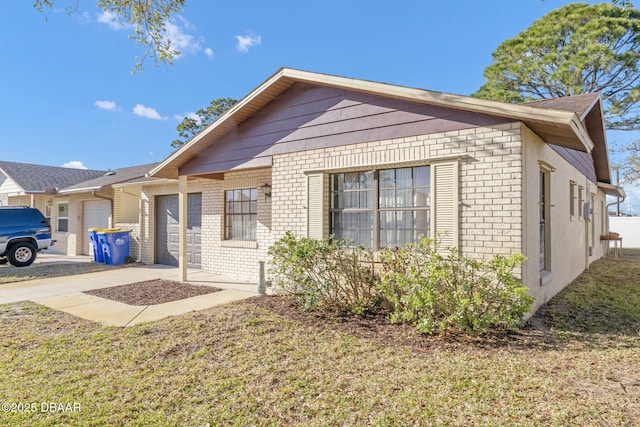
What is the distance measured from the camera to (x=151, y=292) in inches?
303

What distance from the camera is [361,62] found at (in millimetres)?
16453

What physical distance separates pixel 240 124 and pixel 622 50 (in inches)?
688

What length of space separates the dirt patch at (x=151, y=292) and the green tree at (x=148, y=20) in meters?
4.26

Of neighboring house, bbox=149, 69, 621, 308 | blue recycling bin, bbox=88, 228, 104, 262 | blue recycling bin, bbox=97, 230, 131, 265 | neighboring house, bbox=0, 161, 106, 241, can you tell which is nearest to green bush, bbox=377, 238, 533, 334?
neighboring house, bbox=149, 69, 621, 308

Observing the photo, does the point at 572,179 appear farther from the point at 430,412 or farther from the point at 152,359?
the point at 152,359

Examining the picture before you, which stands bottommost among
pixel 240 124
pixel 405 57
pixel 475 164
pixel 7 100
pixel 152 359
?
pixel 152 359

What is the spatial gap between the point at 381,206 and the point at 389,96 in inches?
71.8

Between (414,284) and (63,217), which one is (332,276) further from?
(63,217)

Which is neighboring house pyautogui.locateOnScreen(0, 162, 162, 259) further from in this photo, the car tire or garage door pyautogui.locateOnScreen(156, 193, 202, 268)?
the car tire

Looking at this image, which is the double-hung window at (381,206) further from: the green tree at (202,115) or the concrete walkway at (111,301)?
the green tree at (202,115)

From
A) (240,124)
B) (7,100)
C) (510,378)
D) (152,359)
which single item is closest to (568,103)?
(510,378)

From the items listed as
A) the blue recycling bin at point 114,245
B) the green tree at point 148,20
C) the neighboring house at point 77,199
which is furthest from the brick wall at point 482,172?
the blue recycling bin at point 114,245

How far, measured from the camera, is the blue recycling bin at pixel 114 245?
12.2 m

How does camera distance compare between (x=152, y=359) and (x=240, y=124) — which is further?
(x=240, y=124)
